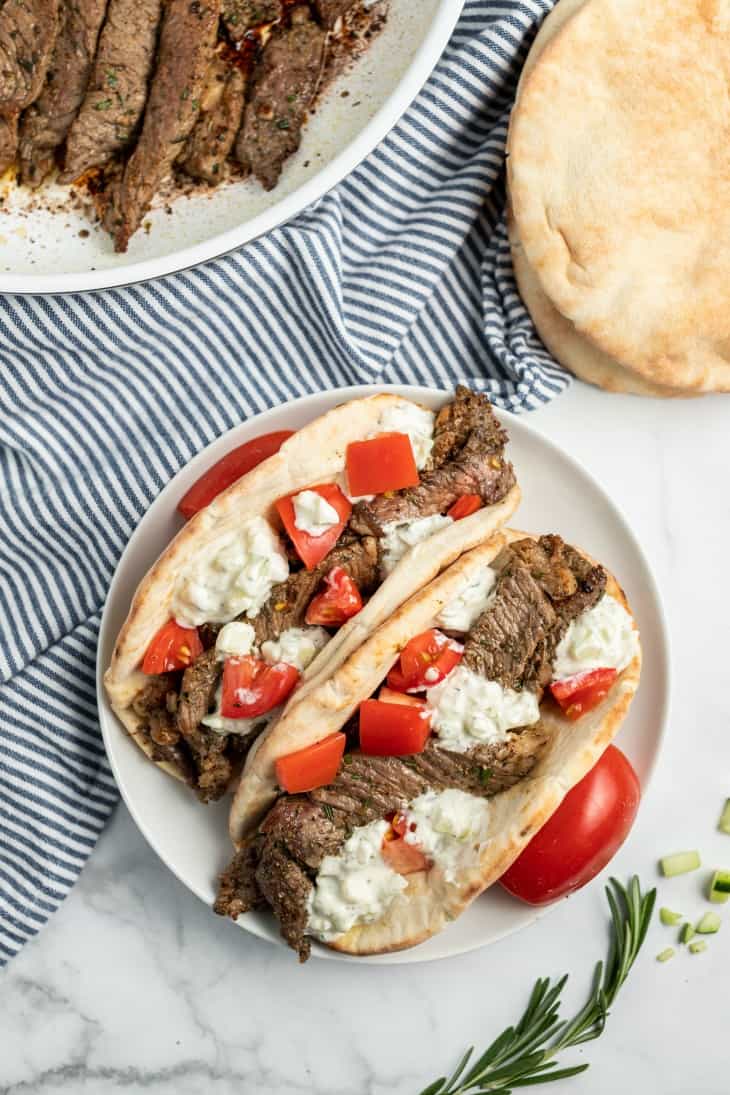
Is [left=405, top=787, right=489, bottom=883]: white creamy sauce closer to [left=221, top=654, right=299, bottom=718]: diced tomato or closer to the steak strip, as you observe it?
the steak strip

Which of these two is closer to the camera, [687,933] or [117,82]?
[117,82]

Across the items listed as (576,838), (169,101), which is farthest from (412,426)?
(576,838)

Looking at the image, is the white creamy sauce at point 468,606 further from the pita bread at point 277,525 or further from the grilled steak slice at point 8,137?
the grilled steak slice at point 8,137

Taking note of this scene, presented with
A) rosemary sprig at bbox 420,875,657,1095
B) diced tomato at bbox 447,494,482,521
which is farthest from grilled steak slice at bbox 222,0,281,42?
rosemary sprig at bbox 420,875,657,1095

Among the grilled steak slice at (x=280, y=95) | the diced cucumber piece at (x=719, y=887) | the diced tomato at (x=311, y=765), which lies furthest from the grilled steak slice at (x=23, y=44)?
the diced cucumber piece at (x=719, y=887)

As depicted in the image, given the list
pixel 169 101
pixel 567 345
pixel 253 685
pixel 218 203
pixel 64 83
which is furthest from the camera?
pixel 567 345

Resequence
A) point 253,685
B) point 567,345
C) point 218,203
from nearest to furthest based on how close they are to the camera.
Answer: point 253,685, point 218,203, point 567,345

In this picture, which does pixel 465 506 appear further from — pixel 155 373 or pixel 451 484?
pixel 155 373
